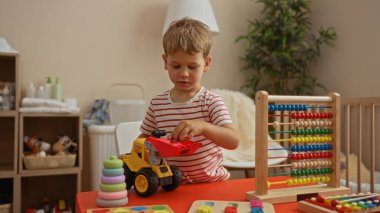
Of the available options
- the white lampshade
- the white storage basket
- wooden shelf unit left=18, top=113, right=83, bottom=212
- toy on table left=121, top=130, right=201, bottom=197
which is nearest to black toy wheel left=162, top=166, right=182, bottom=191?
toy on table left=121, top=130, right=201, bottom=197

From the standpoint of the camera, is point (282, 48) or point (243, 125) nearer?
point (243, 125)

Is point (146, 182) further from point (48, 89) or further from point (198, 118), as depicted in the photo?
point (48, 89)

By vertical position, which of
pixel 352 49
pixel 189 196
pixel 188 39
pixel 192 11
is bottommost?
pixel 189 196

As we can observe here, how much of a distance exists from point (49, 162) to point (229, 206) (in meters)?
→ 1.78

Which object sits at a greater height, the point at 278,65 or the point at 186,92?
the point at 278,65

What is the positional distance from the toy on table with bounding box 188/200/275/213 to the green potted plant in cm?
228

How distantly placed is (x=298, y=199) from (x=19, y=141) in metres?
1.89

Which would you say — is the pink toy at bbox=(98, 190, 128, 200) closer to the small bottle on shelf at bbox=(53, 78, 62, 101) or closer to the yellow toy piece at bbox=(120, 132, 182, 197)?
the yellow toy piece at bbox=(120, 132, 182, 197)

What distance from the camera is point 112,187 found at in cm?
82

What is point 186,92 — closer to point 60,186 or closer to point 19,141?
point 19,141

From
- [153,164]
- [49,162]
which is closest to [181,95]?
[153,164]

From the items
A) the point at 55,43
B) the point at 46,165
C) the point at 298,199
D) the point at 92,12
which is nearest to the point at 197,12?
the point at 92,12

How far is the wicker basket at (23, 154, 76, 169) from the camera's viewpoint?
2270 millimetres

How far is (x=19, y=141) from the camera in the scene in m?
2.28
